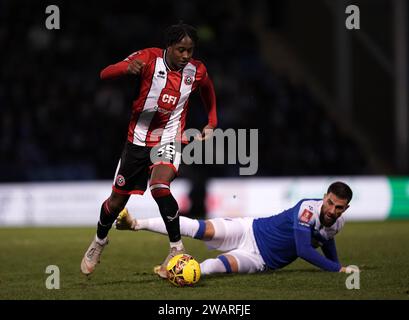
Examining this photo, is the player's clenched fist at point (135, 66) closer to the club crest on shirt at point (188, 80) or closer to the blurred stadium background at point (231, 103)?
the club crest on shirt at point (188, 80)

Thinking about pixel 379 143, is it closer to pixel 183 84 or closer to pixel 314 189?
pixel 314 189

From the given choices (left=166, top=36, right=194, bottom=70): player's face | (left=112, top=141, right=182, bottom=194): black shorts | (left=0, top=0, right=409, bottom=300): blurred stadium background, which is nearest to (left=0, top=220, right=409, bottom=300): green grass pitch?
(left=112, top=141, right=182, bottom=194): black shorts

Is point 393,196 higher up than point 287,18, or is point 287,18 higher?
point 287,18

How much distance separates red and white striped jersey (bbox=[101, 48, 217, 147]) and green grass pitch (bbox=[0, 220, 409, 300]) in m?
A: 1.28

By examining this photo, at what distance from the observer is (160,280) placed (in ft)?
25.3

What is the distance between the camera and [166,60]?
305 inches

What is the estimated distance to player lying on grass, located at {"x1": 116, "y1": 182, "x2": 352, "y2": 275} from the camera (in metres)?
7.56

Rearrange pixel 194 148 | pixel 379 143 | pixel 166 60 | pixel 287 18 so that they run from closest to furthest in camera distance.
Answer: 1. pixel 166 60
2. pixel 194 148
3. pixel 379 143
4. pixel 287 18

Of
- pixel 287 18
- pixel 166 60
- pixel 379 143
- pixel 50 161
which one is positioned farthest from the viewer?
pixel 287 18

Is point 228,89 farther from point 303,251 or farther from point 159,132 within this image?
point 303,251

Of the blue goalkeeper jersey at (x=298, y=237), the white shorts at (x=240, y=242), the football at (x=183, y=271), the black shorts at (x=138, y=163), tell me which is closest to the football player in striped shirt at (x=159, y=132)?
the black shorts at (x=138, y=163)

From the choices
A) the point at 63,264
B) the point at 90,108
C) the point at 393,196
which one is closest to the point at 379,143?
the point at 393,196

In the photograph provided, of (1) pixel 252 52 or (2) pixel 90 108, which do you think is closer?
(2) pixel 90 108

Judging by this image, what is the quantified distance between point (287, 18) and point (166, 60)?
15707 millimetres
